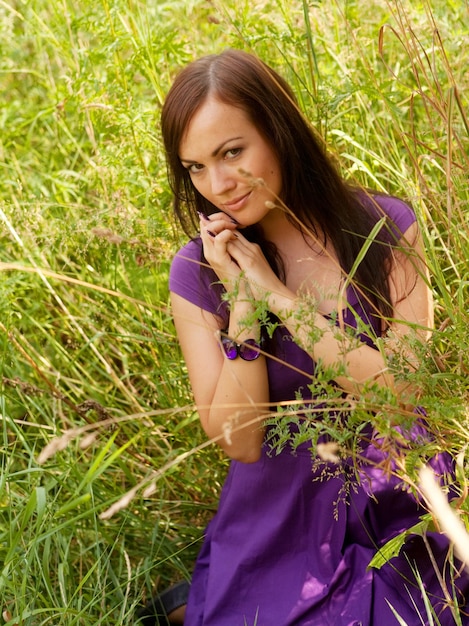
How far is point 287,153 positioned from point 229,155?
17 centimetres

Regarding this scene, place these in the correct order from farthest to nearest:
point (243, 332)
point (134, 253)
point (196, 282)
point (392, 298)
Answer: point (134, 253), point (196, 282), point (392, 298), point (243, 332)

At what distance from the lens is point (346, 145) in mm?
2582

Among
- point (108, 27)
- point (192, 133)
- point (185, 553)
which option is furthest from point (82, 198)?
point (185, 553)

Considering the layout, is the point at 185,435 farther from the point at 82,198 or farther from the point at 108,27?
the point at 108,27

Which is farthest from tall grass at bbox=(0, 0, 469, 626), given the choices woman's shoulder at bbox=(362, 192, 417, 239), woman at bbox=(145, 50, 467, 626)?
woman at bbox=(145, 50, 467, 626)

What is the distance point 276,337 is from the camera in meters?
2.10

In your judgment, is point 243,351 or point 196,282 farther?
point 196,282

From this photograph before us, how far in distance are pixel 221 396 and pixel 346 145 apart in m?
1.04

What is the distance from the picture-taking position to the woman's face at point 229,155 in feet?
6.41

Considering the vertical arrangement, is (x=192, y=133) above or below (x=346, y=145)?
above

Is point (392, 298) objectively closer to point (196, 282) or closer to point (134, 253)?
point (196, 282)

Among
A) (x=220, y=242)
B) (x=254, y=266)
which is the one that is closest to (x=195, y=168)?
(x=220, y=242)

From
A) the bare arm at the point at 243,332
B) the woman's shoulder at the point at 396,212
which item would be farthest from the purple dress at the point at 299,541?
the bare arm at the point at 243,332

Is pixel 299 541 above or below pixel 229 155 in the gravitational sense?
below
